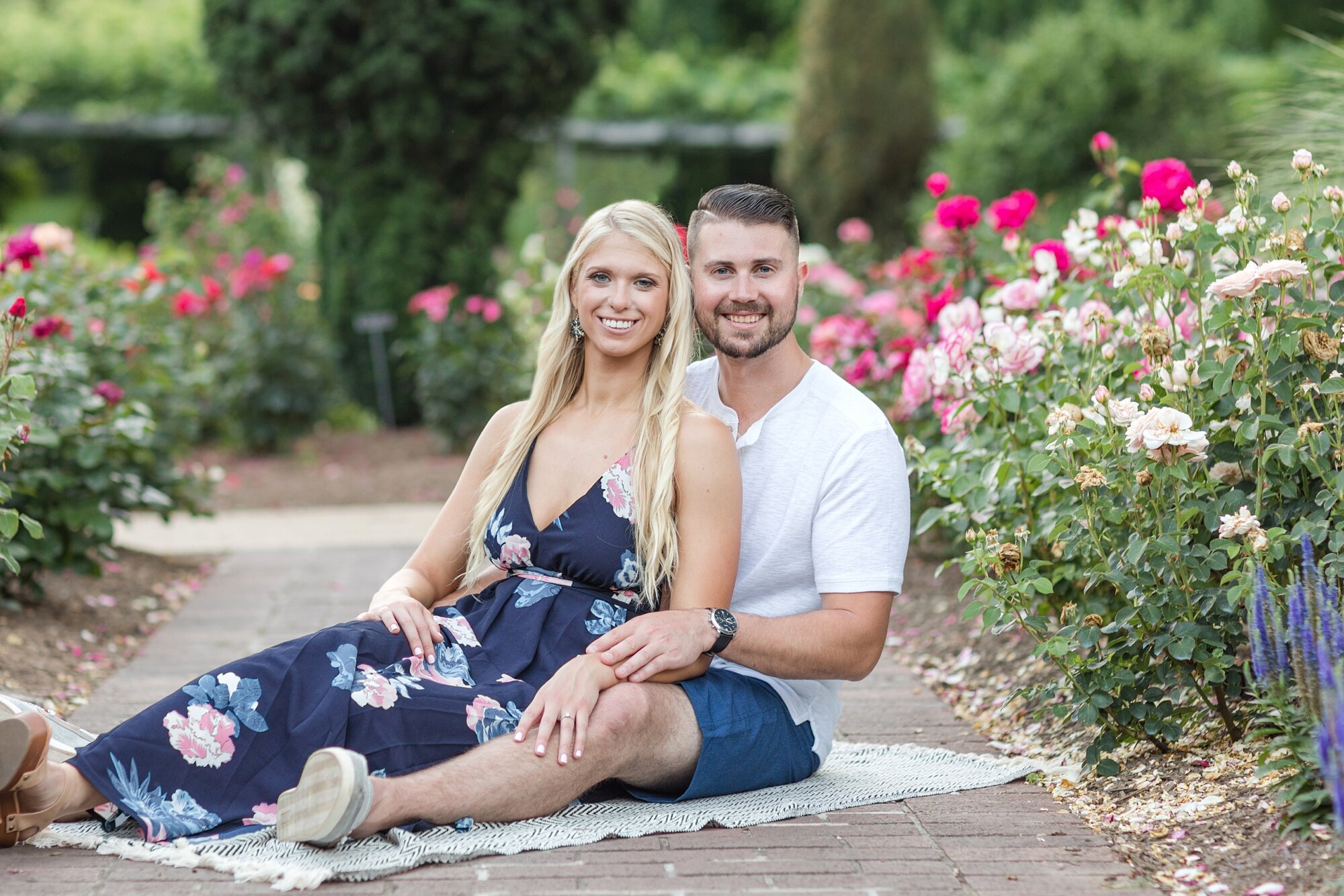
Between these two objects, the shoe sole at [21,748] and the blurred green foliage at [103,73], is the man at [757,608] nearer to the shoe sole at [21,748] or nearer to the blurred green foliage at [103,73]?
the shoe sole at [21,748]

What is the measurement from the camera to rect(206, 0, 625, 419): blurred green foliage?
862cm

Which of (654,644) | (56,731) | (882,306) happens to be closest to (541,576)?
(654,644)

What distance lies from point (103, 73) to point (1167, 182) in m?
16.2

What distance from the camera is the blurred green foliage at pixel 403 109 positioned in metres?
8.62

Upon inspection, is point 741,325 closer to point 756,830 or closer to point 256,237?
point 756,830

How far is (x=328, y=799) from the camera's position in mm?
2275

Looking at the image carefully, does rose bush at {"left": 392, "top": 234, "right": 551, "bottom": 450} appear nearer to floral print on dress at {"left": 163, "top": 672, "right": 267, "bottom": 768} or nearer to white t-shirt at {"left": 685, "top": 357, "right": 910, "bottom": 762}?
white t-shirt at {"left": 685, "top": 357, "right": 910, "bottom": 762}

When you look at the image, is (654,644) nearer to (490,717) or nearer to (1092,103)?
(490,717)

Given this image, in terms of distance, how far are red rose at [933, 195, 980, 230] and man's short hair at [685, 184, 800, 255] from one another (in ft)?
4.89

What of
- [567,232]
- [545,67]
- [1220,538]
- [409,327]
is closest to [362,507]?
[567,232]

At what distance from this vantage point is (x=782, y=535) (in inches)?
109

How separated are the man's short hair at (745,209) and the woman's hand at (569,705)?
90 cm

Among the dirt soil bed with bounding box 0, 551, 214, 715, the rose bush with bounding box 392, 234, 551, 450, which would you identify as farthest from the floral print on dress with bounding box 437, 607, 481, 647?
the rose bush with bounding box 392, 234, 551, 450

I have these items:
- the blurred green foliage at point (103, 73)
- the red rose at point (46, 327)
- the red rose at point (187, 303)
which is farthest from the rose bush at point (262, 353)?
the blurred green foliage at point (103, 73)
